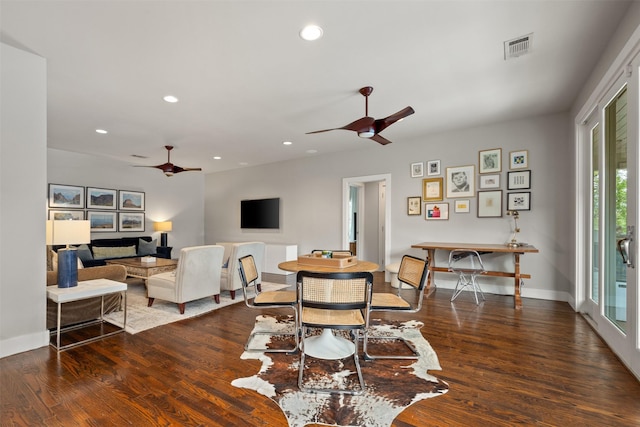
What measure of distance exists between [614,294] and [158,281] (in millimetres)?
4906

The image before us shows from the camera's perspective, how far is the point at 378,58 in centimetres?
279

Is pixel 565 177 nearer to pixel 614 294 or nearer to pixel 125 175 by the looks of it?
pixel 614 294

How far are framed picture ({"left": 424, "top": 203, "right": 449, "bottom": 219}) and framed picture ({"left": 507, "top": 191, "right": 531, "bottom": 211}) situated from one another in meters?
0.91

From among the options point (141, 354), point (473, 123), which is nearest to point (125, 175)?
point (141, 354)

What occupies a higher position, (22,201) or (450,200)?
(450,200)

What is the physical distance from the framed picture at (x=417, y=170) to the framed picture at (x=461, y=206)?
0.79 metres

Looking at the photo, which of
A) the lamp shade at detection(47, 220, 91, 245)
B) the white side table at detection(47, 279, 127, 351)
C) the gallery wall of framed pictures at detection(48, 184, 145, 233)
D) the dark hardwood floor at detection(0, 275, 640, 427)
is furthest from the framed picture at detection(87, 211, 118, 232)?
the dark hardwood floor at detection(0, 275, 640, 427)

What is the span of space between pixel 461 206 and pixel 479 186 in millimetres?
415

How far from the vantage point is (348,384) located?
82.4 inches

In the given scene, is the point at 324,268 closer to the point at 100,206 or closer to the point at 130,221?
the point at 100,206

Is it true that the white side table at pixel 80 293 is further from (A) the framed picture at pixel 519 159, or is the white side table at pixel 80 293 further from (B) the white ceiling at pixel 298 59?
(A) the framed picture at pixel 519 159

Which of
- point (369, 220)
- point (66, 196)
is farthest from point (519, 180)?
point (66, 196)

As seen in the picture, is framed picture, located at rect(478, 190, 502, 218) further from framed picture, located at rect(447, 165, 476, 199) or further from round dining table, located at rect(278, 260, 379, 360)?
round dining table, located at rect(278, 260, 379, 360)

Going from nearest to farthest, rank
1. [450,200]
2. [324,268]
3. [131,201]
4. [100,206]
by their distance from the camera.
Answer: [324,268], [450,200], [100,206], [131,201]
